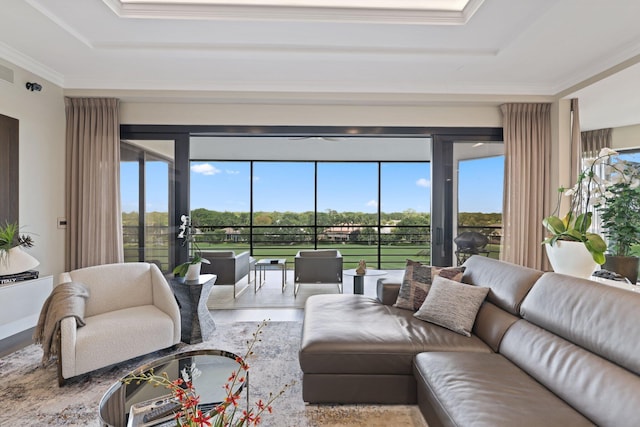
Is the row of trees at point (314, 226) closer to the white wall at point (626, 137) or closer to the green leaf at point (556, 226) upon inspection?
the white wall at point (626, 137)

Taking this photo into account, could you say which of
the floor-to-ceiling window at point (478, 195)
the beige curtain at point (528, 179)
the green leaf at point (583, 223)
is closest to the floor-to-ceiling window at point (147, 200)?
the floor-to-ceiling window at point (478, 195)

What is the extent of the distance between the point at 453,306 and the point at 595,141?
434 centimetres

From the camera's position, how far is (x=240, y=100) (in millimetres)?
3740

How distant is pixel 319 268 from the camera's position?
15.2 feet

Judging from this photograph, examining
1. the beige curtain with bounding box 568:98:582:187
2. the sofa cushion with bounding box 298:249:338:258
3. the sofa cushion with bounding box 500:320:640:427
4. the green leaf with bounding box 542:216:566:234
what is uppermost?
the beige curtain with bounding box 568:98:582:187

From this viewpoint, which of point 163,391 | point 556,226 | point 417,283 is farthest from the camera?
point 417,283

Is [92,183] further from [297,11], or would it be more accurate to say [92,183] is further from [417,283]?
[417,283]

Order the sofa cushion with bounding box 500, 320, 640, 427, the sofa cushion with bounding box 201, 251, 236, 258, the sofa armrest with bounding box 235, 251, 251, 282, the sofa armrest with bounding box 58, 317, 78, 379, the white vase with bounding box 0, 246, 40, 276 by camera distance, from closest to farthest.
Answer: the sofa cushion with bounding box 500, 320, 640, 427, the sofa armrest with bounding box 58, 317, 78, 379, the white vase with bounding box 0, 246, 40, 276, the sofa cushion with bounding box 201, 251, 236, 258, the sofa armrest with bounding box 235, 251, 251, 282

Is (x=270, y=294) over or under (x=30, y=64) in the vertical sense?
under

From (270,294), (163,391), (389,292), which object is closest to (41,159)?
(163,391)

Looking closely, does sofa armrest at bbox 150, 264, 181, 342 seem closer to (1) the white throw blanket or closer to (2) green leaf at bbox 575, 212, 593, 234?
(1) the white throw blanket

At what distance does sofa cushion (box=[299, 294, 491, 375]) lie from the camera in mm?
1968

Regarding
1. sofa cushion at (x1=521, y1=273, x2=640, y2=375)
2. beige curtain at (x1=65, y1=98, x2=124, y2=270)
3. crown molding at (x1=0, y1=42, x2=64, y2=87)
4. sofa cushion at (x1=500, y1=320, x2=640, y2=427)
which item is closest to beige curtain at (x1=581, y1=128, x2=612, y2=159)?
sofa cushion at (x1=521, y1=273, x2=640, y2=375)

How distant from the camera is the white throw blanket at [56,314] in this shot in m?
2.24
